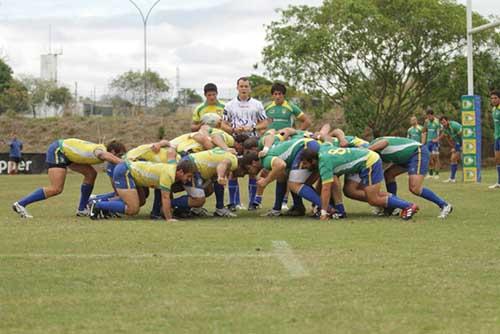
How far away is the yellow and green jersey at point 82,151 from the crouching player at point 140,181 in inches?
23.6

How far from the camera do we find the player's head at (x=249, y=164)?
43.0ft

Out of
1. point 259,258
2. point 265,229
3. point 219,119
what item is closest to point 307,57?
point 219,119

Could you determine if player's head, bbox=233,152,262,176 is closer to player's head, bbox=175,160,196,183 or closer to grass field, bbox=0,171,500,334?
player's head, bbox=175,160,196,183

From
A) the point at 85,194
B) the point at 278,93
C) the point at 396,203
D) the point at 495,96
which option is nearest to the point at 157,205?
the point at 85,194

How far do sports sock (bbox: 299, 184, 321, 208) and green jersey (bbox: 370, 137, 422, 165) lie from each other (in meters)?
1.08

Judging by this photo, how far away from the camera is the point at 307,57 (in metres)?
45.2

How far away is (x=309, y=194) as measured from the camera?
13.0m

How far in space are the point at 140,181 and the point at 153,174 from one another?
289 millimetres

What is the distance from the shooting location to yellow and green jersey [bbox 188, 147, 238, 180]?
12859 mm

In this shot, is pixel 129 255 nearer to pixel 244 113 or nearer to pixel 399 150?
pixel 399 150

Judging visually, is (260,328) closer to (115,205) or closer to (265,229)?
(265,229)

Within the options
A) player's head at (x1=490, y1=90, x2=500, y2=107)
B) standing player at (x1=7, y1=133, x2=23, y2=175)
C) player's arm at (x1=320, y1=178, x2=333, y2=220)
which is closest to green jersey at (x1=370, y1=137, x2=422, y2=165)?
player's arm at (x1=320, y1=178, x2=333, y2=220)

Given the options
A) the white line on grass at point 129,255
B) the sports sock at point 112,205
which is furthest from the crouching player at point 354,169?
the white line on grass at point 129,255

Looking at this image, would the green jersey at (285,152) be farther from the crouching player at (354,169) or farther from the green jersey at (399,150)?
the green jersey at (399,150)
